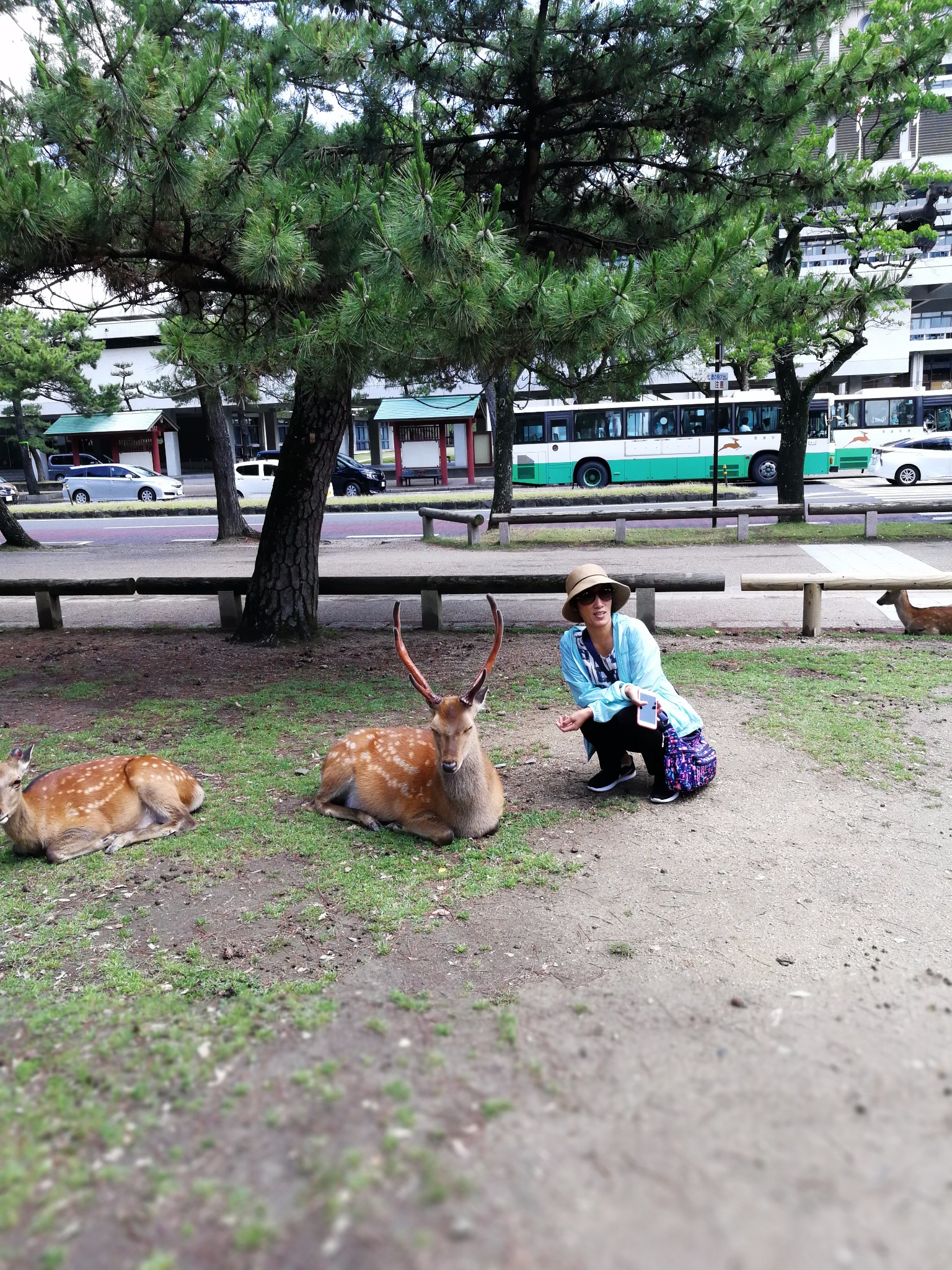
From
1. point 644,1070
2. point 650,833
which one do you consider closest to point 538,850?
point 650,833

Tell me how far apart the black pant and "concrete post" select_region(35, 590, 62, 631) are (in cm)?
734

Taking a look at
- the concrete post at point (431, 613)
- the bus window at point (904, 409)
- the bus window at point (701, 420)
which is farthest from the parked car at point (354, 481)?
the concrete post at point (431, 613)

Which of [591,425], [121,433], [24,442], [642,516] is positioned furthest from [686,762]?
[121,433]

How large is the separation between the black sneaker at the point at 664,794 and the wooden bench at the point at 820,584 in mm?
4303

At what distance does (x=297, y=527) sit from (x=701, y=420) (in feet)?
75.5

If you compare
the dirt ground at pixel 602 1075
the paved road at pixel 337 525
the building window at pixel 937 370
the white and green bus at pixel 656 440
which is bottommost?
the dirt ground at pixel 602 1075

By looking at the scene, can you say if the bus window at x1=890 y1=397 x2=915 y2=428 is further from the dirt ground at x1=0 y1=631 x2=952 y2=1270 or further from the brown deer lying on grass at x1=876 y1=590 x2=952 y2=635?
the dirt ground at x1=0 y1=631 x2=952 y2=1270

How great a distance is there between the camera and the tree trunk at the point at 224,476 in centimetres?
1769

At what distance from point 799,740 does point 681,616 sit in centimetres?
458

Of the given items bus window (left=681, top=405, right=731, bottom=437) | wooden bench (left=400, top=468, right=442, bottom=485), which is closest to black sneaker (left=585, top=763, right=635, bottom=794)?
bus window (left=681, top=405, right=731, bottom=437)

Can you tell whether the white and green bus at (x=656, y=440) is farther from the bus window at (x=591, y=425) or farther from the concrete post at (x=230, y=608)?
the concrete post at (x=230, y=608)

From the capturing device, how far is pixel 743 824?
4684 mm

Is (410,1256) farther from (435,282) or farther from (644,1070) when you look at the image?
(435,282)

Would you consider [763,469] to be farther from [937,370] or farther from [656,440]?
[937,370]
